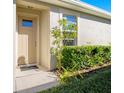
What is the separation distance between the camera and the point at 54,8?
8211mm

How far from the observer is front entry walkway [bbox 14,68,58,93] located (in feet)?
17.4

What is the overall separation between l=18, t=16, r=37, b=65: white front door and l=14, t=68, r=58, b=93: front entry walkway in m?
1.28

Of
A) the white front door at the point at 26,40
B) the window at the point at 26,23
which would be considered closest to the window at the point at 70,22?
the white front door at the point at 26,40

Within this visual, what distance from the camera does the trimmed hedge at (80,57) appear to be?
7.88 meters

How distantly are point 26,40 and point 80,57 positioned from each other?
316 cm

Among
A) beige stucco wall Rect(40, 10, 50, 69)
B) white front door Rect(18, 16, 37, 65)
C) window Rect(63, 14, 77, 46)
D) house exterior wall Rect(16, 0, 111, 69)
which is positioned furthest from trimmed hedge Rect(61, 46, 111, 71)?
white front door Rect(18, 16, 37, 65)

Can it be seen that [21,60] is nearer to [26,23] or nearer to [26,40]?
[26,40]

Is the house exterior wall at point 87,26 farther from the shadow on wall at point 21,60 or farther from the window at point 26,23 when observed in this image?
the shadow on wall at point 21,60

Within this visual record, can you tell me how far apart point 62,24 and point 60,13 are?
108 centimetres

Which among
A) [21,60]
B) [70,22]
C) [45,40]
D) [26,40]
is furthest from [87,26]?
[21,60]

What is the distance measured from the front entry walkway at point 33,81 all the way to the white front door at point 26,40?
1.28 m

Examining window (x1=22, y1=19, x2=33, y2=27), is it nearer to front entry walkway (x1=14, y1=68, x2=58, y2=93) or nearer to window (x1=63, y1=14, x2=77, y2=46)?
window (x1=63, y1=14, x2=77, y2=46)

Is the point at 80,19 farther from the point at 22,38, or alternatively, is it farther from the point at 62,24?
the point at 22,38
